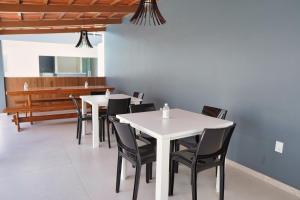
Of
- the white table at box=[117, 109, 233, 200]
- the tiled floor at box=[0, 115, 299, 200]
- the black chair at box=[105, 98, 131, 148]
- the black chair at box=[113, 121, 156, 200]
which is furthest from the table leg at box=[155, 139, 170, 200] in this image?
the black chair at box=[105, 98, 131, 148]

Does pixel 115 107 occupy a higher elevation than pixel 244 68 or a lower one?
lower

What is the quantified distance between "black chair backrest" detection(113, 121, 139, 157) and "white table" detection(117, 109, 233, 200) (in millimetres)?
151

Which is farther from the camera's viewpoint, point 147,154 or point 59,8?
point 59,8

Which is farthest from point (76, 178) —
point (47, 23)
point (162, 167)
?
point (47, 23)

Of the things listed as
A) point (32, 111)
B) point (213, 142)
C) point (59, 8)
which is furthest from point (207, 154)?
point (32, 111)

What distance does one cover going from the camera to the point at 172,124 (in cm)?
227

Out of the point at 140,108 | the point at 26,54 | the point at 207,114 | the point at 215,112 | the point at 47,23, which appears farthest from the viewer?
the point at 26,54

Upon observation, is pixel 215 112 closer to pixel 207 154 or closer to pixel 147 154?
pixel 207 154

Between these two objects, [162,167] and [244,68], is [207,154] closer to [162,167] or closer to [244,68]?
[162,167]

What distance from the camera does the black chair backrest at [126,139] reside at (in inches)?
80.7

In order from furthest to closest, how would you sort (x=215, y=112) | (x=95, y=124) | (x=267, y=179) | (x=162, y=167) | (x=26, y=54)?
(x=26, y=54) → (x=95, y=124) → (x=215, y=112) → (x=267, y=179) → (x=162, y=167)

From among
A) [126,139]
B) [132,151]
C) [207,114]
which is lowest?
[132,151]

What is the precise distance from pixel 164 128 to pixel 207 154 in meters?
0.45

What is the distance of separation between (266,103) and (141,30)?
3324 mm
